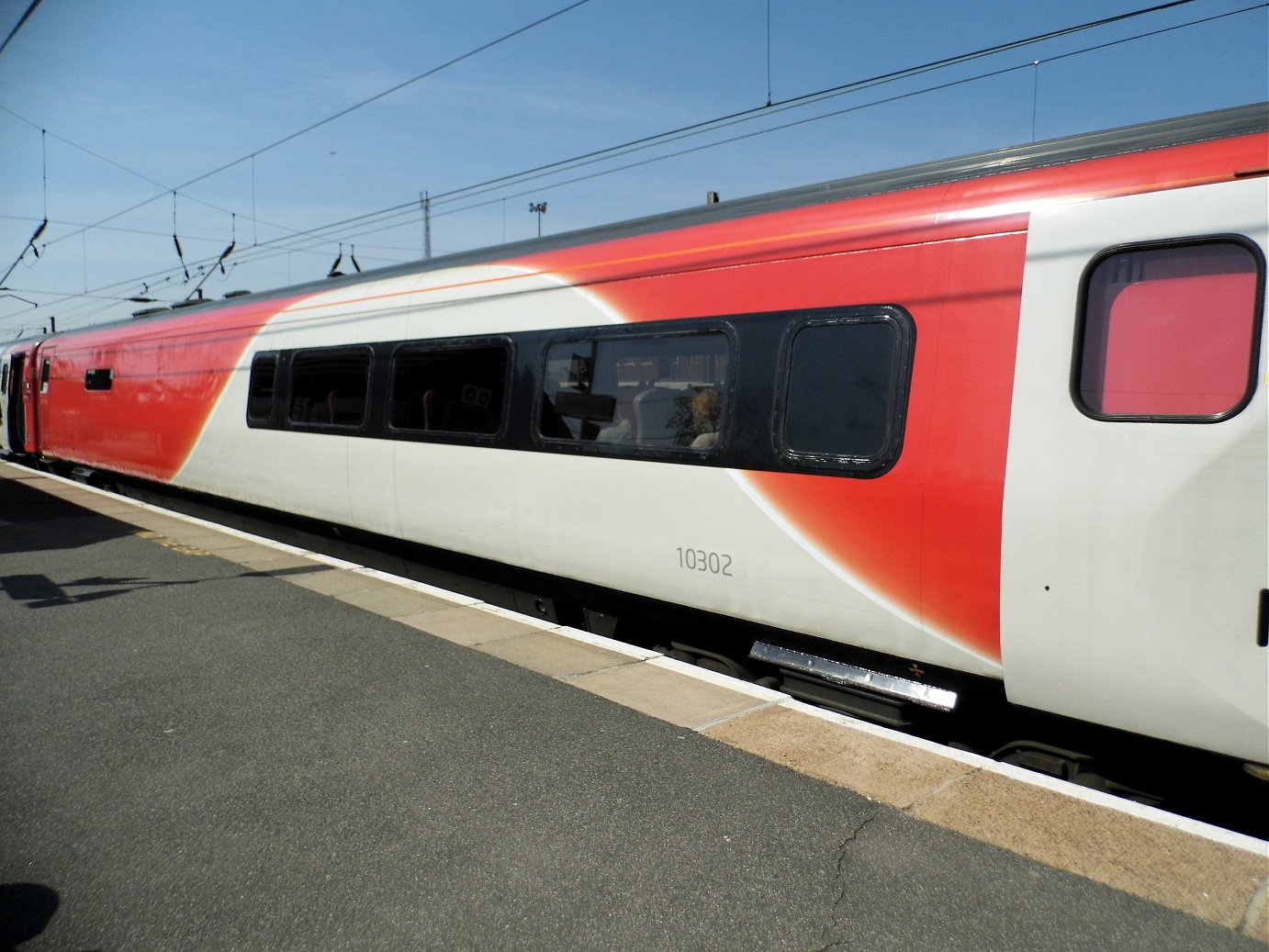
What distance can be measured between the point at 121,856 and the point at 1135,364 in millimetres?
4068

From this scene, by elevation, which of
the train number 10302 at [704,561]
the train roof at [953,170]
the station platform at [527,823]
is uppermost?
the train roof at [953,170]

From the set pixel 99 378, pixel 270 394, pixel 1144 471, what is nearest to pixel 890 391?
pixel 1144 471

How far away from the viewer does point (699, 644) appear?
5.68 meters

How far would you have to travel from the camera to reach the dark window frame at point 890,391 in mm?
4238

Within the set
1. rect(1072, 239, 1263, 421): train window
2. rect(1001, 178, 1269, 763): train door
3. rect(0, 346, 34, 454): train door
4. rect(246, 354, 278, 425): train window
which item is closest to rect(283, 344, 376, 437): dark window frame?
rect(246, 354, 278, 425): train window

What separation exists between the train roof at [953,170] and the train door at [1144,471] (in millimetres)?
389

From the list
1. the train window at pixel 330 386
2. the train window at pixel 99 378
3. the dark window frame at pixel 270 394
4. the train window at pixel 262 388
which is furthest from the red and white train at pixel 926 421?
the train window at pixel 99 378

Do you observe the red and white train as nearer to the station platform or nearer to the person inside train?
the person inside train

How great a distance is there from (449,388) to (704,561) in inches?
112

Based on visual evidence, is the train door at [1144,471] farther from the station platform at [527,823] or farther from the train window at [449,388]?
the train window at [449,388]

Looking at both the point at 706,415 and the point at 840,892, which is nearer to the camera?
the point at 840,892

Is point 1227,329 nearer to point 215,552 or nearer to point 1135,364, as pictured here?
point 1135,364

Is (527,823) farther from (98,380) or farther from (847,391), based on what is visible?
(98,380)

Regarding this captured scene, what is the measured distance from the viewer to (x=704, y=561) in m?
5.09
